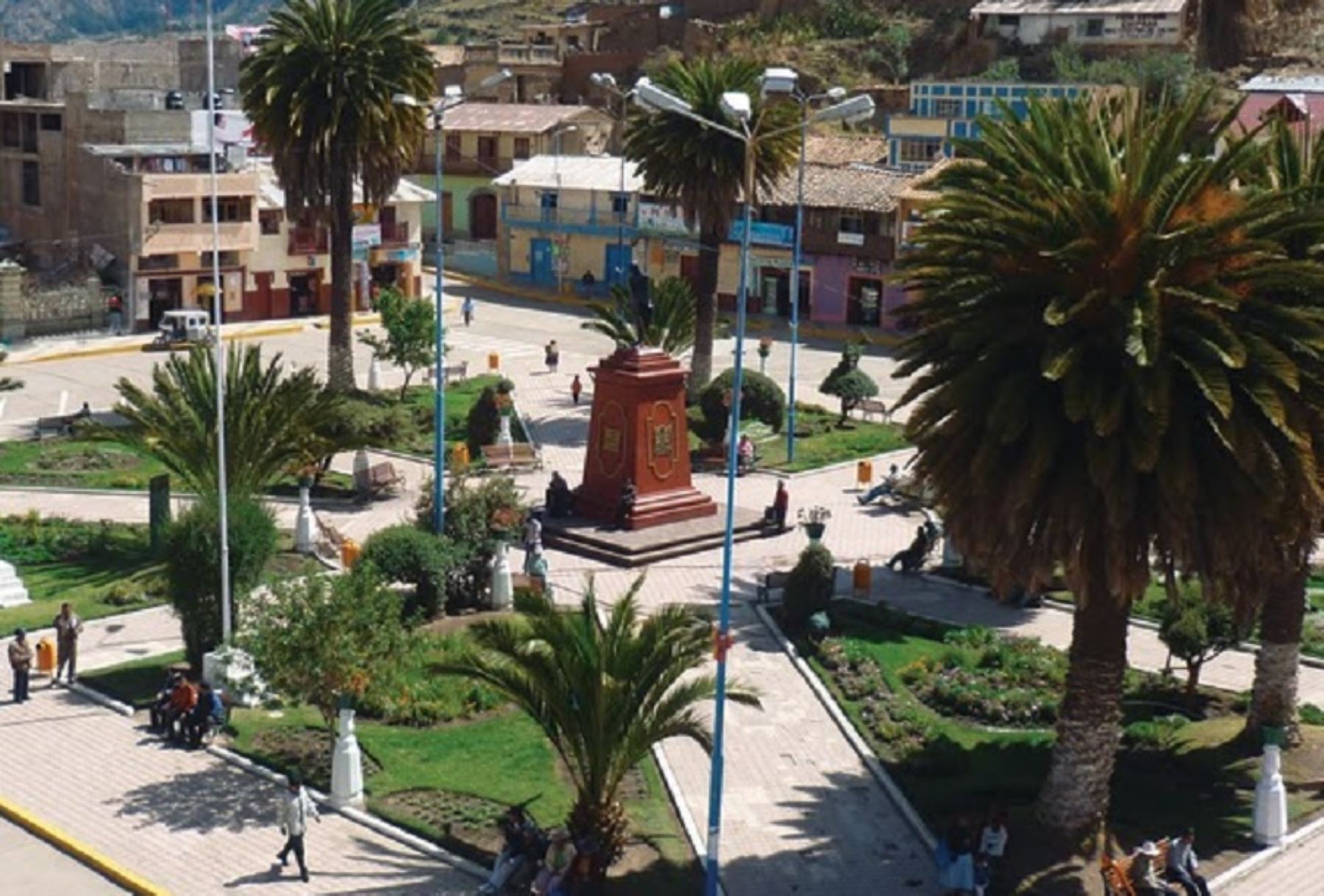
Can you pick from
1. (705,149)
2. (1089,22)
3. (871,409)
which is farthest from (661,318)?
(1089,22)

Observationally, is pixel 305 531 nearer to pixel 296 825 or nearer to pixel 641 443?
pixel 641 443

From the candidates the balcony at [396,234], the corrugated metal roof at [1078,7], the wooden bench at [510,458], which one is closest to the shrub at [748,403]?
the wooden bench at [510,458]

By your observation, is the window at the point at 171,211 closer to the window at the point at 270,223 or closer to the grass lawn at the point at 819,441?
the window at the point at 270,223

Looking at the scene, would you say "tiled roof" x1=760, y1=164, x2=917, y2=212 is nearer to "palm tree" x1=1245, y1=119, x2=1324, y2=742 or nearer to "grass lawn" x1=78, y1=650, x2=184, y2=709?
"grass lawn" x1=78, y1=650, x2=184, y2=709

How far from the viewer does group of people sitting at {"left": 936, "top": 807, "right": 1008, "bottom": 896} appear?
872 inches

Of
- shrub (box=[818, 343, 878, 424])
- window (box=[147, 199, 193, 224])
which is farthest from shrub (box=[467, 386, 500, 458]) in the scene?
window (box=[147, 199, 193, 224])

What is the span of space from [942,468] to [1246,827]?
256 inches

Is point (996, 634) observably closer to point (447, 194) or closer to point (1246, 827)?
point (1246, 827)

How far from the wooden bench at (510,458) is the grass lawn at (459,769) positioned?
51.7 feet

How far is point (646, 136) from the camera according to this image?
165ft

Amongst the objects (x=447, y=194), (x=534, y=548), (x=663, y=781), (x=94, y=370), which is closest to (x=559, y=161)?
(x=447, y=194)

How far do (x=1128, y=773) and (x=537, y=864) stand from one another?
8657 millimetres

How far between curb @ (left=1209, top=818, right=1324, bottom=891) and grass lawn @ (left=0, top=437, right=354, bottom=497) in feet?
78.8

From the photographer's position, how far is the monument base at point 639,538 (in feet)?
125
